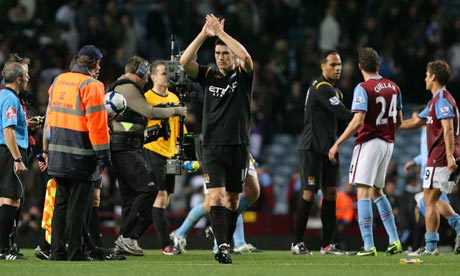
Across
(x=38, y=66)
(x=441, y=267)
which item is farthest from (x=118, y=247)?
(x=38, y=66)

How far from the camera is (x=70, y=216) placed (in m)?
12.3

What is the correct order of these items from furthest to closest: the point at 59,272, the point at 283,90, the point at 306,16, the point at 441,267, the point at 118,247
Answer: the point at 306,16, the point at 283,90, the point at 118,247, the point at 441,267, the point at 59,272

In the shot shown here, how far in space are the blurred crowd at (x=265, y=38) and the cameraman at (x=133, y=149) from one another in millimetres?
7725

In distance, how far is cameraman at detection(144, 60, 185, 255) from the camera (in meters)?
15.3

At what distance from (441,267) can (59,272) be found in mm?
4173

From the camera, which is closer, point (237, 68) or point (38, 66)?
point (237, 68)

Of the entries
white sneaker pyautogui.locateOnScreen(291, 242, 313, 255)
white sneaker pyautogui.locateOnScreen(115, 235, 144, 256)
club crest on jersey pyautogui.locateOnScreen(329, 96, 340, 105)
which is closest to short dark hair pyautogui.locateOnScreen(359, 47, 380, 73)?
club crest on jersey pyautogui.locateOnScreen(329, 96, 340, 105)

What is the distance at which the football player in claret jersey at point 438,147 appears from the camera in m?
14.4

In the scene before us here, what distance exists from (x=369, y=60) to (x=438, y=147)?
1473 millimetres

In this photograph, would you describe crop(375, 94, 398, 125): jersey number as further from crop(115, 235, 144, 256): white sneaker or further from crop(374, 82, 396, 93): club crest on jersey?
crop(115, 235, 144, 256): white sneaker

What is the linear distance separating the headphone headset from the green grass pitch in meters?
2.34

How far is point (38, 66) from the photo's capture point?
22641 mm

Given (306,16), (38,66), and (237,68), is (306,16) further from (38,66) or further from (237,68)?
(237,68)

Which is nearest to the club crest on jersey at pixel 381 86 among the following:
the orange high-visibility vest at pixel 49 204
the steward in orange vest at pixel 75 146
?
the steward in orange vest at pixel 75 146
